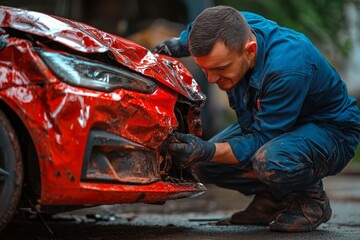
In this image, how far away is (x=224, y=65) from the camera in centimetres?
377

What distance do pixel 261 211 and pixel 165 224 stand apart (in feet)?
1.97

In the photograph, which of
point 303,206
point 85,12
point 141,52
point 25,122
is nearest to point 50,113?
point 25,122

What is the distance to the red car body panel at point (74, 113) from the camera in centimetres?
315

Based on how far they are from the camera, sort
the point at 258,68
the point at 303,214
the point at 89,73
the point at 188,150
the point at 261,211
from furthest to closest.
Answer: the point at 261,211, the point at 303,214, the point at 258,68, the point at 188,150, the point at 89,73

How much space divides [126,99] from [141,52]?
1.63ft

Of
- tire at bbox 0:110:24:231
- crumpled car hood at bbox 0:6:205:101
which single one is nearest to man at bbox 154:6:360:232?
crumpled car hood at bbox 0:6:205:101

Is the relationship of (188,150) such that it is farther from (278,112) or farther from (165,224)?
(165,224)

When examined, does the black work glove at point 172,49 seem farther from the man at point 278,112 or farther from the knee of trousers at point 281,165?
the knee of trousers at point 281,165

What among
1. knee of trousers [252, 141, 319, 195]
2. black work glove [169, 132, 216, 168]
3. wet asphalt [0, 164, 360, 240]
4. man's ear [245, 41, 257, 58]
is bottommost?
wet asphalt [0, 164, 360, 240]

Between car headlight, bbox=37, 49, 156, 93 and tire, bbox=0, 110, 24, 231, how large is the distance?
307 millimetres

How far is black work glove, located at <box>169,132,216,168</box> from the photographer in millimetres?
3666

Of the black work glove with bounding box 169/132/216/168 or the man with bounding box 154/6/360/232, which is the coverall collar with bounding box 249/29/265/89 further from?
the black work glove with bounding box 169/132/216/168

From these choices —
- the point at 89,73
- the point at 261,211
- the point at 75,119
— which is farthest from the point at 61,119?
the point at 261,211

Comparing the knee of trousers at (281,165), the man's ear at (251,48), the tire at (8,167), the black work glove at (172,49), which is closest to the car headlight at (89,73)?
the tire at (8,167)
